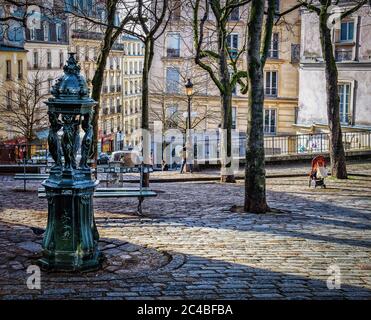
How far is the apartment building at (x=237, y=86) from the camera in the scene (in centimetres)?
4675

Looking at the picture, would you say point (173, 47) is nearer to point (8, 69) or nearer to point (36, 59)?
point (8, 69)

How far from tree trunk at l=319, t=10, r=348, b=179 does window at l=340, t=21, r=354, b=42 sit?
518 inches

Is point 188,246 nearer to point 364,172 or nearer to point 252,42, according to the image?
point 252,42

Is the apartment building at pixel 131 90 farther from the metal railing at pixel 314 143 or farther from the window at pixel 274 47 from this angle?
the metal railing at pixel 314 143

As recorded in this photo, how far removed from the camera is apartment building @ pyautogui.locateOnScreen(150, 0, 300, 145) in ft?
153

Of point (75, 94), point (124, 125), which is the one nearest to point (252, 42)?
point (75, 94)

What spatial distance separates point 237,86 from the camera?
47.9 meters

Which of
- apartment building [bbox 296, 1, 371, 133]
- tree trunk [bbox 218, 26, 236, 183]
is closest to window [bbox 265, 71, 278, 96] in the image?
apartment building [bbox 296, 1, 371, 133]

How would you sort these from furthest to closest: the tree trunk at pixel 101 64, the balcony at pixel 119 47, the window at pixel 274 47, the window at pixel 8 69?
the balcony at pixel 119 47
the window at pixel 8 69
the window at pixel 274 47
the tree trunk at pixel 101 64

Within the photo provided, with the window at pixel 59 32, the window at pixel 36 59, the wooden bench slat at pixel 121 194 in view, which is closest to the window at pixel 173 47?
the window at pixel 36 59

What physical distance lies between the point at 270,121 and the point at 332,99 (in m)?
26.7

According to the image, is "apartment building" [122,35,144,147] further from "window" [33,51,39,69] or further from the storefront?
"window" [33,51,39,69]

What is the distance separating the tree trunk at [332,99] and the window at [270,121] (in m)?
25.8

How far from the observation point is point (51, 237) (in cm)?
878
